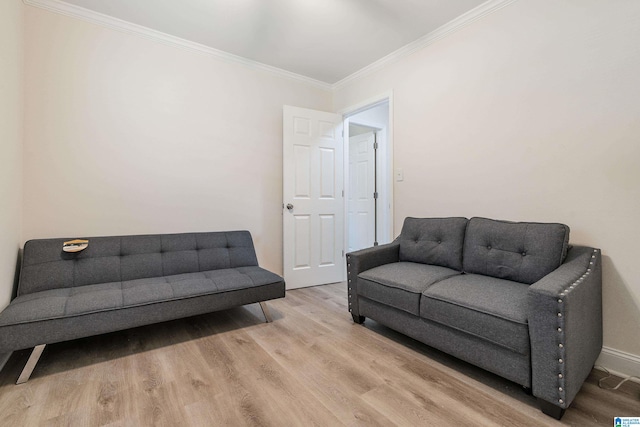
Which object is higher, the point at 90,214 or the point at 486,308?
the point at 90,214

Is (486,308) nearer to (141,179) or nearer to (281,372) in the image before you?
(281,372)

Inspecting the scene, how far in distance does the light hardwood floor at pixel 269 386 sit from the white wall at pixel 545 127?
3.02ft

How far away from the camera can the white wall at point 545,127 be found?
67.5 inches

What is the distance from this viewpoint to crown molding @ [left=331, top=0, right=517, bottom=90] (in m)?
2.27

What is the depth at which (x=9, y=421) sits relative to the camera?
1.31 m

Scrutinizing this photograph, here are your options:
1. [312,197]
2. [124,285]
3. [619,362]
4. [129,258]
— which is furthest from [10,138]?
[619,362]

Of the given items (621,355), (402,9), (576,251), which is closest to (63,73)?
(402,9)

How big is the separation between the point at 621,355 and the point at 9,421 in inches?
125

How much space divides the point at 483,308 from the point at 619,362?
96cm

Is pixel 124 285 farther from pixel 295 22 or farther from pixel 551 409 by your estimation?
pixel 551 409

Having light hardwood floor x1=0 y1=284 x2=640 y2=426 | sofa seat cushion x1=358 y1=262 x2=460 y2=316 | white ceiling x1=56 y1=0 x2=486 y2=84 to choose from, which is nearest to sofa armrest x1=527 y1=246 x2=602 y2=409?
light hardwood floor x1=0 y1=284 x2=640 y2=426

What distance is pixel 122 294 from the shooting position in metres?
1.95

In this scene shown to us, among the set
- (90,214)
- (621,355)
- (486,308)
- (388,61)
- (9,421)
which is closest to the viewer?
(9,421)

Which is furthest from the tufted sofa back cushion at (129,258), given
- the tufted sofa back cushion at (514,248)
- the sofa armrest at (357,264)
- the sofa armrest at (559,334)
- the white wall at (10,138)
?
the sofa armrest at (559,334)
